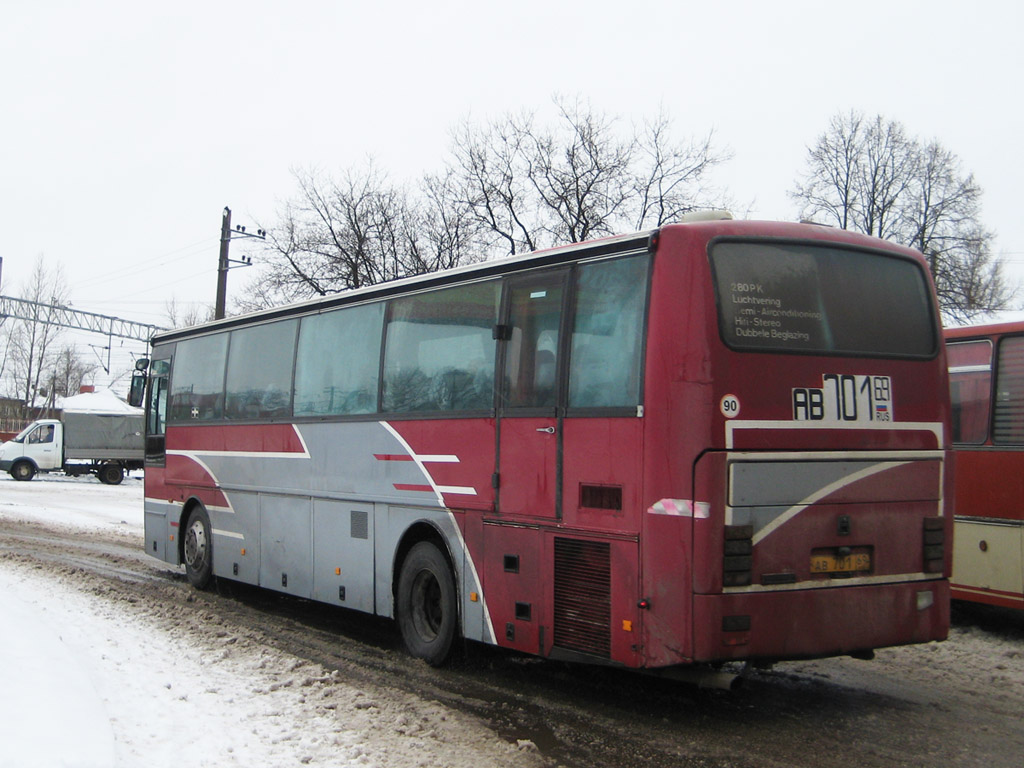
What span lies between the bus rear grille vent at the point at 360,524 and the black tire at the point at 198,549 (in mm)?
3772

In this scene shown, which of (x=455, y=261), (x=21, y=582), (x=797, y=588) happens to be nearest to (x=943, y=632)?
(x=797, y=588)

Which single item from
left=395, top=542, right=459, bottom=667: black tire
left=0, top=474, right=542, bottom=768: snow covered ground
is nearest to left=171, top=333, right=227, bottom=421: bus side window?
left=0, top=474, right=542, bottom=768: snow covered ground

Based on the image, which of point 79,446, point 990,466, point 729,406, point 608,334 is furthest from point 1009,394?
point 79,446

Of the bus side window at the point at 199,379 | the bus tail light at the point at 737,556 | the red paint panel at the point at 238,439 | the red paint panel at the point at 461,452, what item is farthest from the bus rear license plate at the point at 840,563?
the bus side window at the point at 199,379

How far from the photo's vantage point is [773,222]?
7016 millimetres

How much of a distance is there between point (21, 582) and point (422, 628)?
6490 millimetres

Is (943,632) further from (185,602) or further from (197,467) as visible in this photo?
(197,467)

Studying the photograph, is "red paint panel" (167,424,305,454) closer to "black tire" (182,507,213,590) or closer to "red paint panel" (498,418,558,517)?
"black tire" (182,507,213,590)

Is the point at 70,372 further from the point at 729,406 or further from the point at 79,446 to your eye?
the point at 729,406

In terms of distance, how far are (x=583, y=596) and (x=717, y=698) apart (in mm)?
1466

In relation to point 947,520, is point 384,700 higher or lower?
lower

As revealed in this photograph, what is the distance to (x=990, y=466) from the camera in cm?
990

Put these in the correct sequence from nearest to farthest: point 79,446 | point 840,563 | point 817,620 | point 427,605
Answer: point 817,620 → point 840,563 → point 427,605 → point 79,446

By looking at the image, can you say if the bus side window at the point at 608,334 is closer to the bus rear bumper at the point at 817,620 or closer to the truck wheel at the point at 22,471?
the bus rear bumper at the point at 817,620
